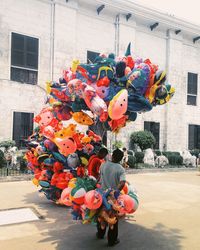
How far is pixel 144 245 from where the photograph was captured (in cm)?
552

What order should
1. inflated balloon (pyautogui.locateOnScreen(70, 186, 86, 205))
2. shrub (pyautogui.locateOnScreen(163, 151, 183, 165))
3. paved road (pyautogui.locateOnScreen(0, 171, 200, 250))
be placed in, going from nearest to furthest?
inflated balloon (pyautogui.locateOnScreen(70, 186, 86, 205)) → paved road (pyautogui.locateOnScreen(0, 171, 200, 250)) → shrub (pyautogui.locateOnScreen(163, 151, 183, 165))

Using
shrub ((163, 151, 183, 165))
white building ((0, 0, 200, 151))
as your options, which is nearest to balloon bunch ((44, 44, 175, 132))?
white building ((0, 0, 200, 151))

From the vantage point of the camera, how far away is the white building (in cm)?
1642

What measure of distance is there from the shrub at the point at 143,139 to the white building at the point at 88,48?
687mm

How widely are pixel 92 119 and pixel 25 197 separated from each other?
4.49 m

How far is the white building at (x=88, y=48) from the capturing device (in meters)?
16.4

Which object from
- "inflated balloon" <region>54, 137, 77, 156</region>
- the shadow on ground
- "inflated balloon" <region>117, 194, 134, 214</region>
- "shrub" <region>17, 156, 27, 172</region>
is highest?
"inflated balloon" <region>54, 137, 77, 156</region>

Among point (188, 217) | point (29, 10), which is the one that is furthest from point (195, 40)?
point (188, 217)

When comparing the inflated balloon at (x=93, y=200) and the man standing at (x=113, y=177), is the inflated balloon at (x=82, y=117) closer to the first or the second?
the man standing at (x=113, y=177)

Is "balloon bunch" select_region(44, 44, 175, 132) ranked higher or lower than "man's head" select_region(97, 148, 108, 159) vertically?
→ higher

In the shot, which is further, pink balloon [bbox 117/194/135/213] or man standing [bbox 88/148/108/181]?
man standing [bbox 88/148/108/181]

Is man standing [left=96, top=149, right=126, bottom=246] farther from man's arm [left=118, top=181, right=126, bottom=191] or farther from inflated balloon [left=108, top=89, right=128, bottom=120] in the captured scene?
inflated balloon [left=108, top=89, right=128, bottom=120]

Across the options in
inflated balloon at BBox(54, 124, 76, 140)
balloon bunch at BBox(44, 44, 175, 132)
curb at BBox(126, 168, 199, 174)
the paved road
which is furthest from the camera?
curb at BBox(126, 168, 199, 174)

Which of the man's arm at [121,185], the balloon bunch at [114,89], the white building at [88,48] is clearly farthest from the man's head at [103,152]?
the white building at [88,48]
